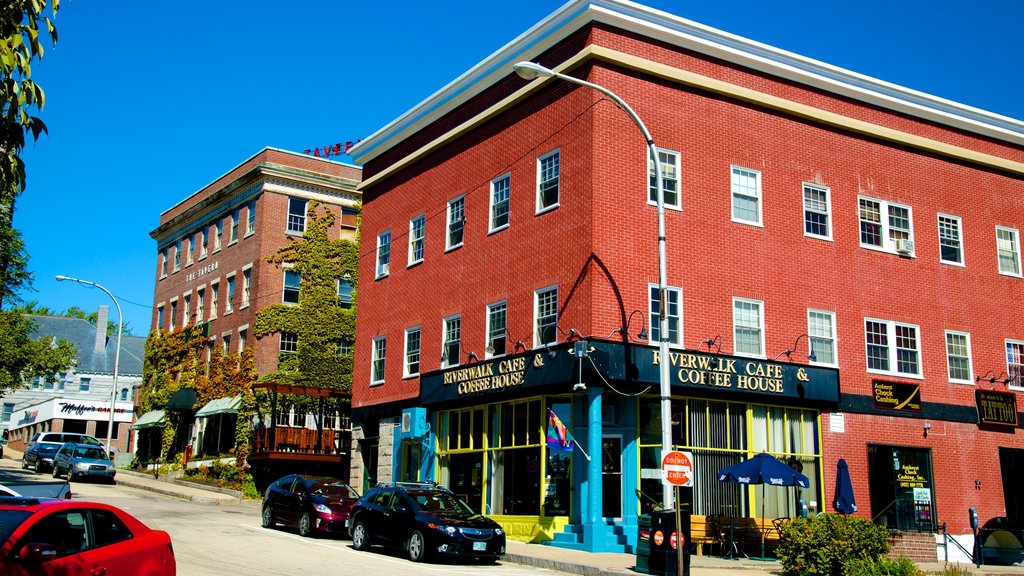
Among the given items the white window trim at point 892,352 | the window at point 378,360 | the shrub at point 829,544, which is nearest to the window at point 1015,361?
the white window trim at point 892,352

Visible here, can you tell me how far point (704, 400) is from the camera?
24.7 metres

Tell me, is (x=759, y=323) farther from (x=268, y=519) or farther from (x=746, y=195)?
(x=268, y=519)

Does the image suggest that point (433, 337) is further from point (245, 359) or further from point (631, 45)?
point (245, 359)

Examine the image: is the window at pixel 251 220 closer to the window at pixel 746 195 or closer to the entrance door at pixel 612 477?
the window at pixel 746 195

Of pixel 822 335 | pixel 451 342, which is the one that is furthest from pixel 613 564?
pixel 451 342

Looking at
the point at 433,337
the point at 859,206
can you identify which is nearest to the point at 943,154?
the point at 859,206

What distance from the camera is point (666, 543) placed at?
18.2m

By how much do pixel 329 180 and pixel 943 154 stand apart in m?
28.7

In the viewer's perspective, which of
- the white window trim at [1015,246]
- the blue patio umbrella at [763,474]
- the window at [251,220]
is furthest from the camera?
the window at [251,220]

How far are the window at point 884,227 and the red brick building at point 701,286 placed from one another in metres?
0.06

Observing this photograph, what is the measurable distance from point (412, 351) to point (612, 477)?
9670mm

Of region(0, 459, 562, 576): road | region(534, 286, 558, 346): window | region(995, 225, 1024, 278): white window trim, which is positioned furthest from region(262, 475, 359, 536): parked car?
region(995, 225, 1024, 278): white window trim

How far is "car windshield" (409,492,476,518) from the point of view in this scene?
2120 centimetres

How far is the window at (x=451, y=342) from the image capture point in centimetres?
2906
